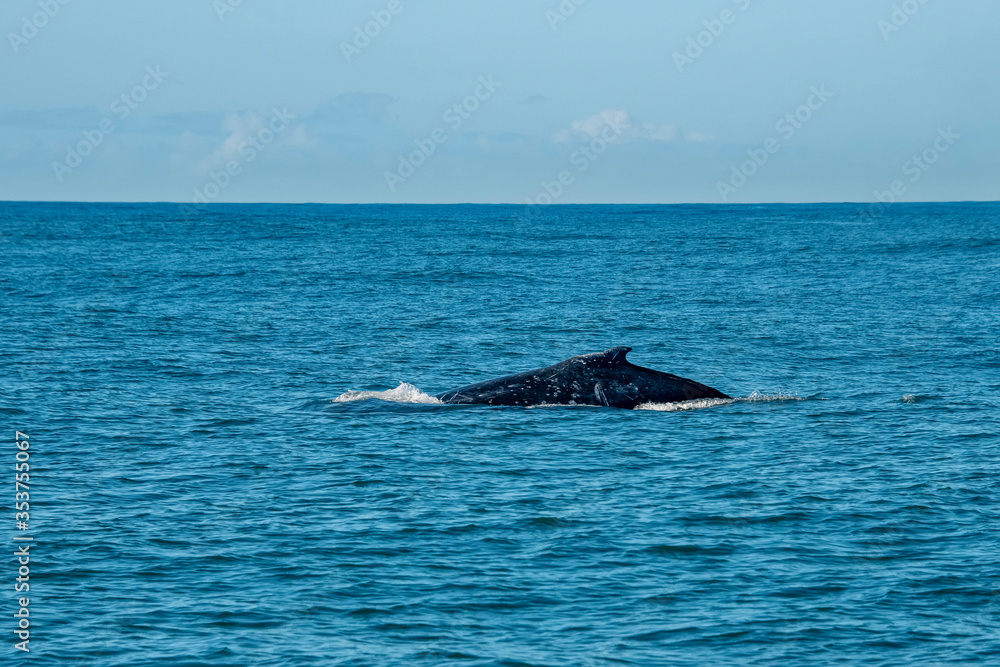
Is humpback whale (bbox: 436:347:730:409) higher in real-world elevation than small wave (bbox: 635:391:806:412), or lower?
higher

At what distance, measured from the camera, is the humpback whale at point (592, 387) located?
27672 mm

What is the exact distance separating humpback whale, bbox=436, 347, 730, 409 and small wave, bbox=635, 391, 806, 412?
157 mm

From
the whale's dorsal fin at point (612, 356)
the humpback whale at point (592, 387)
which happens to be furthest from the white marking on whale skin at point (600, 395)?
the whale's dorsal fin at point (612, 356)

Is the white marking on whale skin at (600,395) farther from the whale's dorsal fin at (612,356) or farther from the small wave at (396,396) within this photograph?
the small wave at (396,396)

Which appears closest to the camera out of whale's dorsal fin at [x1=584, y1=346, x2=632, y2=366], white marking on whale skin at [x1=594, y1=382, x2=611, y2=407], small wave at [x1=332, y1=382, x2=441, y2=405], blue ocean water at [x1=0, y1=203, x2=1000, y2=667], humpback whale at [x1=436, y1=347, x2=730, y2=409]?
blue ocean water at [x1=0, y1=203, x2=1000, y2=667]

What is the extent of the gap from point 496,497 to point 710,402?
10133 millimetres

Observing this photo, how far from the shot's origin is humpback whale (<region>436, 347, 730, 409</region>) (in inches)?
1089

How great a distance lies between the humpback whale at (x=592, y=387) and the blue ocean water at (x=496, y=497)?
0.59 meters

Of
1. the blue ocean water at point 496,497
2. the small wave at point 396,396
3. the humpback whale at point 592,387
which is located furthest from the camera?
the small wave at point 396,396

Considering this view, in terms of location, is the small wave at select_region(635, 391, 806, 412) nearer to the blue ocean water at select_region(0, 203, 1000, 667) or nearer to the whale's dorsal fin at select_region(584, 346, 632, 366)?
the blue ocean water at select_region(0, 203, 1000, 667)

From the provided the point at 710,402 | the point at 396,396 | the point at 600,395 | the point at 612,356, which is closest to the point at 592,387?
the point at 600,395

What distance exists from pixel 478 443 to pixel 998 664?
12.7 metres

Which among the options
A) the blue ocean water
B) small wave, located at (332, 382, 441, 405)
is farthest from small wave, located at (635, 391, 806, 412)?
small wave, located at (332, 382, 441, 405)

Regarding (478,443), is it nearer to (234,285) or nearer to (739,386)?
(739,386)
